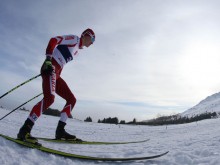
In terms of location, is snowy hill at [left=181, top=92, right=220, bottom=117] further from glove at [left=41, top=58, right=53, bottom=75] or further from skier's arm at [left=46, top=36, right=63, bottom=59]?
glove at [left=41, top=58, right=53, bottom=75]

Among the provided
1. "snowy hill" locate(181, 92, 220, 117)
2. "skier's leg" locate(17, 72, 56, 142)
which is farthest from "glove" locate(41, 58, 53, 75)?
"snowy hill" locate(181, 92, 220, 117)

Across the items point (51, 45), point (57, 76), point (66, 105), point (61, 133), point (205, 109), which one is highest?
point (205, 109)

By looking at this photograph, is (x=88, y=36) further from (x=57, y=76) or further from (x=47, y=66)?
(x=47, y=66)

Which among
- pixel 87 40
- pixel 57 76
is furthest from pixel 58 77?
pixel 87 40

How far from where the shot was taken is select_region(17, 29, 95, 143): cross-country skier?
5.27m

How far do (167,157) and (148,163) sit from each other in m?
0.54

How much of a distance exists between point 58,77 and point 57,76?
17 centimetres

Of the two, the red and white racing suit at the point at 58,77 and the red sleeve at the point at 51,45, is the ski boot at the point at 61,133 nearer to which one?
the red and white racing suit at the point at 58,77

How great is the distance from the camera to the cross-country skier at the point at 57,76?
5.27 metres

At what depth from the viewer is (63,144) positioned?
6.17 meters

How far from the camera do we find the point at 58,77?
6336mm

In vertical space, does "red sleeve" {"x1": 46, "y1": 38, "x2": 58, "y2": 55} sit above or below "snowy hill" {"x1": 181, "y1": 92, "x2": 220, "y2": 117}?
below

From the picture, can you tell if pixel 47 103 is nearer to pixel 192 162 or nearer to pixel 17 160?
pixel 17 160

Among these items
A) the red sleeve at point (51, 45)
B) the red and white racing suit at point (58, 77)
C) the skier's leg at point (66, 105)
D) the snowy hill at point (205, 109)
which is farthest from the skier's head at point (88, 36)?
the snowy hill at point (205, 109)
